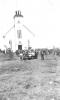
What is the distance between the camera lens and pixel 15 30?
56812 millimetres

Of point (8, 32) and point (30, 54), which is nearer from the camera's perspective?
point (30, 54)

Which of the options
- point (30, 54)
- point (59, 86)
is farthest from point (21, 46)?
point (59, 86)

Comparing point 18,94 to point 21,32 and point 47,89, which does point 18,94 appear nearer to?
point 47,89

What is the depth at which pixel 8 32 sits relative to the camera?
56875 millimetres

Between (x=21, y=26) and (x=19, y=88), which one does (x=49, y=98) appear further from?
(x=21, y=26)

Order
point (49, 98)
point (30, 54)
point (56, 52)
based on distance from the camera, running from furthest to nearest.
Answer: point (56, 52) → point (30, 54) → point (49, 98)

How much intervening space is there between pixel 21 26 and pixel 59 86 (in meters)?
47.3

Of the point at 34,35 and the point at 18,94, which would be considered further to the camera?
the point at 34,35

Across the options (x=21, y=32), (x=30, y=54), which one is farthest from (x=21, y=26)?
(x=30, y=54)

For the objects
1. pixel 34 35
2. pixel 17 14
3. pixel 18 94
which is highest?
pixel 17 14

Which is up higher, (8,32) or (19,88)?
(8,32)

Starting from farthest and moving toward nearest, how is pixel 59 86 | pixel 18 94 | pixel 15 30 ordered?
1. pixel 15 30
2. pixel 59 86
3. pixel 18 94

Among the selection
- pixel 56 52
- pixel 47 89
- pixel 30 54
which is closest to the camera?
pixel 47 89

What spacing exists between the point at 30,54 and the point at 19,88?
23096 millimetres
